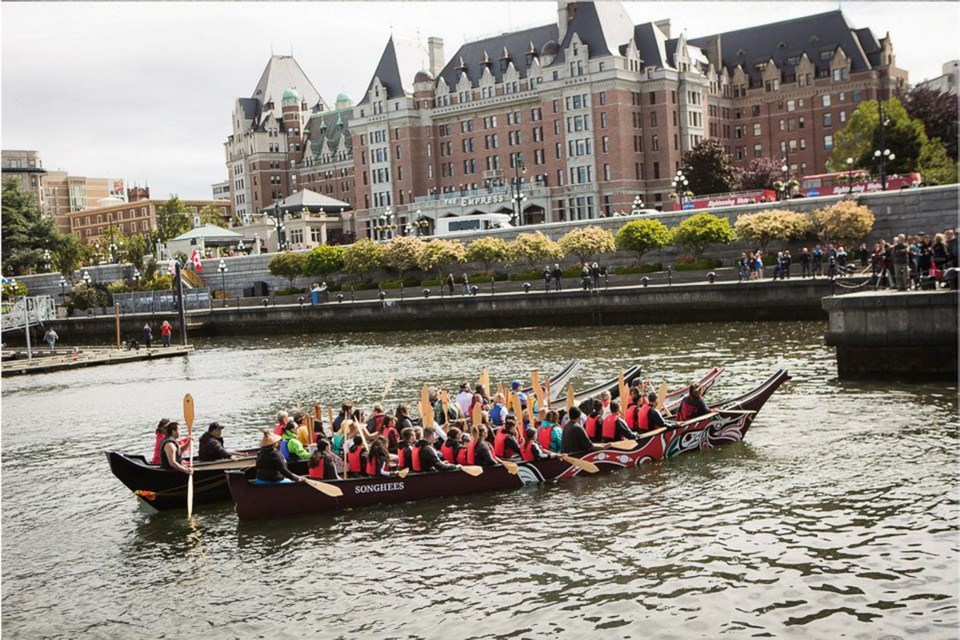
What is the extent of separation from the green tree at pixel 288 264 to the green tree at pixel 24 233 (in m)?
41.8

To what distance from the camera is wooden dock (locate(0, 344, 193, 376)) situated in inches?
2002

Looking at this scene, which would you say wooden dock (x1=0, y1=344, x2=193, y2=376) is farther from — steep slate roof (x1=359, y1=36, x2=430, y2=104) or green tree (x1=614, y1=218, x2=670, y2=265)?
steep slate roof (x1=359, y1=36, x2=430, y2=104)

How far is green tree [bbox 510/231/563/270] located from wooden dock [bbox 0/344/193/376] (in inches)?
852

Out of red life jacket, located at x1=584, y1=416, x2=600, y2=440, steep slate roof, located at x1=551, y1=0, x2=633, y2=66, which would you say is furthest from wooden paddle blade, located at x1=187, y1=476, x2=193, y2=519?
steep slate roof, located at x1=551, y1=0, x2=633, y2=66

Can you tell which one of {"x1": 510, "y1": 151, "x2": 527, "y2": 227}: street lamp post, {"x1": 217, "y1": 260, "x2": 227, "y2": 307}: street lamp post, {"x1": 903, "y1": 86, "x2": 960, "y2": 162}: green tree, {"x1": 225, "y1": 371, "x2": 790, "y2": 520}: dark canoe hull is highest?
{"x1": 903, "y1": 86, "x2": 960, "y2": 162}: green tree

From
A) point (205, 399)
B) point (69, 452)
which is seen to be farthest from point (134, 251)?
point (69, 452)

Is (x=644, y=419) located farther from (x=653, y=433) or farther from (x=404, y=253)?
(x=404, y=253)

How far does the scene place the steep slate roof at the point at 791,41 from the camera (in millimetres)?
114562

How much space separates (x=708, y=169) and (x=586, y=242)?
1542 inches

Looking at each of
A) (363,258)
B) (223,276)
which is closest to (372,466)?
(363,258)

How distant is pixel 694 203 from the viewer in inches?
2739

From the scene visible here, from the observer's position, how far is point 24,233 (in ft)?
371

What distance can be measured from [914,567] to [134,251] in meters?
85.9

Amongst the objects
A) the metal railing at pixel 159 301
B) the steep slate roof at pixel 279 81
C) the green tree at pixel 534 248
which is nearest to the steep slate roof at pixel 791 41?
the green tree at pixel 534 248
